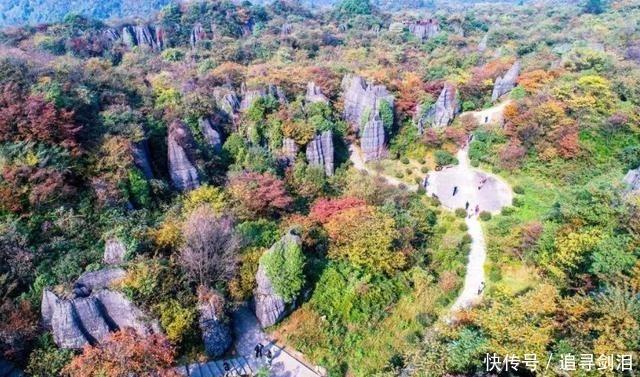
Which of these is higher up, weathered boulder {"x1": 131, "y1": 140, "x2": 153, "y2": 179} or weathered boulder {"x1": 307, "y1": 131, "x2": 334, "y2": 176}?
weathered boulder {"x1": 131, "y1": 140, "x2": 153, "y2": 179}

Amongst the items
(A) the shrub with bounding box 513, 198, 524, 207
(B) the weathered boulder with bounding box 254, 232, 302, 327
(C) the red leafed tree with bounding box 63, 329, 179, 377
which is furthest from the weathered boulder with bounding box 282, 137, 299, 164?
(C) the red leafed tree with bounding box 63, 329, 179, 377

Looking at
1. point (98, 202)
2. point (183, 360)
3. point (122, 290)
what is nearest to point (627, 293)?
point (183, 360)

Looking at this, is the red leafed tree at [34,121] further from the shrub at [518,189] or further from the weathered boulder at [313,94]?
the shrub at [518,189]

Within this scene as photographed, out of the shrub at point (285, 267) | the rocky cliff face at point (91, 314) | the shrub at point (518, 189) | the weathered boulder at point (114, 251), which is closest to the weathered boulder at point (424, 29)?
the shrub at point (518, 189)

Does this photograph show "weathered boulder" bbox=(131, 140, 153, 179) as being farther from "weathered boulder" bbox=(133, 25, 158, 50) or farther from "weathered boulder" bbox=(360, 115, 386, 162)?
"weathered boulder" bbox=(133, 25, 158, 50)

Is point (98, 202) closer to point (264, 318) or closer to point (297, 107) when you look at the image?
point (264, 318)
